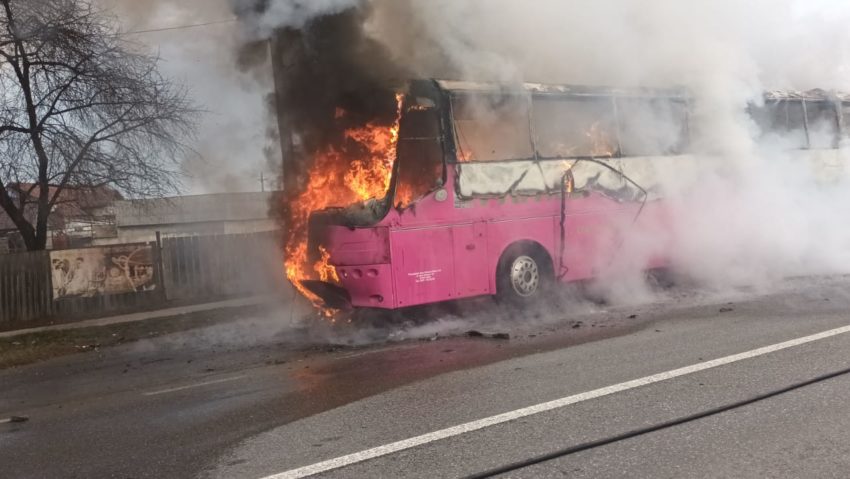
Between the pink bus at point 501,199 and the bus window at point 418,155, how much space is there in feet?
0.04

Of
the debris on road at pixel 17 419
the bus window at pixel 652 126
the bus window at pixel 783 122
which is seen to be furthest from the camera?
the bus window at pixel 783 122

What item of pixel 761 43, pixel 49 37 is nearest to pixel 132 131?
pixel 49 37

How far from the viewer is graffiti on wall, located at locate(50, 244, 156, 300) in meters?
13.1

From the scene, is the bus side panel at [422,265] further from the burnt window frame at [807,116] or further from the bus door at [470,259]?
the burnt window frame at [807,116]

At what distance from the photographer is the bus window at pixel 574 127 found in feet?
28.1

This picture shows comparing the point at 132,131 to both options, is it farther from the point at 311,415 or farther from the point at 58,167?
the point at 311,415

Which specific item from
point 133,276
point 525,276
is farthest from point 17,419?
point 133,276

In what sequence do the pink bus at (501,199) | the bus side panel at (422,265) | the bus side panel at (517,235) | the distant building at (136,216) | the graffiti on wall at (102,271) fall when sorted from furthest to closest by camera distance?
the distant building at (136,216) → the graffiti on wall at (102,271) → the bus side panel at (517,235) → the pink bus at (501,199) → the bus side panel at (422,265)

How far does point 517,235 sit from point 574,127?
1754 millimetres

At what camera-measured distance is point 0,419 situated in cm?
536

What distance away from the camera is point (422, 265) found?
7.55 m

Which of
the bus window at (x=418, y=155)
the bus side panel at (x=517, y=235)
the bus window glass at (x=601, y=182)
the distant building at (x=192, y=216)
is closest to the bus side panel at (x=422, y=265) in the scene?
the bus window at (x=418, y=155)

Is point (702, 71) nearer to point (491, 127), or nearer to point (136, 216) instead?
A: point (491, 127)

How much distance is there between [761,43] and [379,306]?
831cm
